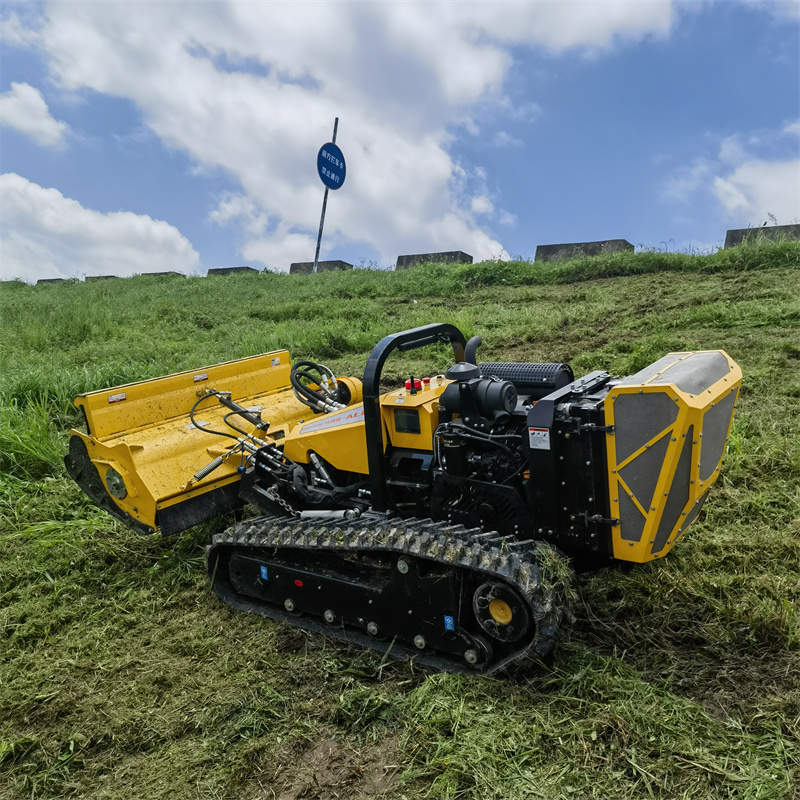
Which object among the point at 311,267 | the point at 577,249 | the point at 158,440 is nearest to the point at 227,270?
the point at 311,267

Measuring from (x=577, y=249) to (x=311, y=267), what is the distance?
873 cm

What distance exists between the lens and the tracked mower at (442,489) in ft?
10.7

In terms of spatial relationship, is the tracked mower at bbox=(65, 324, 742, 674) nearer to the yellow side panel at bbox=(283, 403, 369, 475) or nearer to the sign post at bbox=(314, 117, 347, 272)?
the yellow side panel at bbox=(283, 403, 369, 475)

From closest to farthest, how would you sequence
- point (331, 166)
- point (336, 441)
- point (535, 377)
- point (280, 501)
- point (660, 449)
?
1. point (660, 449)
2. point (535, 377)
3. point (336, 441)
4. point (280, 501)
5. point (331, 166)

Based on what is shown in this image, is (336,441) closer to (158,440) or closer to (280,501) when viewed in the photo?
(280,501)

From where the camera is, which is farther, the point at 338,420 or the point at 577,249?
the point at 577,249

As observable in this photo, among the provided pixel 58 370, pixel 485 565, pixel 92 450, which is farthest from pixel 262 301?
pixel 485 565

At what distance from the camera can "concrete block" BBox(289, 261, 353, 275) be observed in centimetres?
2000

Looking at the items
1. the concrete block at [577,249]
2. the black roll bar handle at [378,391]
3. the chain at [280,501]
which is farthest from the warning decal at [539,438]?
the concrete block at [577,249]

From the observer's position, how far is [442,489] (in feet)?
13.0

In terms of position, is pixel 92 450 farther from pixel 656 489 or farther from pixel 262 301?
pixel 262 301

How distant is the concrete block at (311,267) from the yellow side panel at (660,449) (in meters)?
16.7

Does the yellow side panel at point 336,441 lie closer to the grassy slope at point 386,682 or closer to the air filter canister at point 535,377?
the air filter canister at point 535,377

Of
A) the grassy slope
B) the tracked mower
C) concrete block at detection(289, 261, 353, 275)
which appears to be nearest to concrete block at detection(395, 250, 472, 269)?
concrete block at detection(289, 261, 353, 275)
